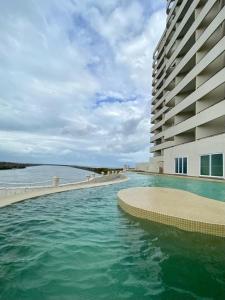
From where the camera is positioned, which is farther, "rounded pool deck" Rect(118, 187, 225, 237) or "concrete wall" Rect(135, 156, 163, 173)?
"concrete wall" Rect(135, 156, 163, 173)

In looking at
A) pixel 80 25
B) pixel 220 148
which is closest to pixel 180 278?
pixel 80 25

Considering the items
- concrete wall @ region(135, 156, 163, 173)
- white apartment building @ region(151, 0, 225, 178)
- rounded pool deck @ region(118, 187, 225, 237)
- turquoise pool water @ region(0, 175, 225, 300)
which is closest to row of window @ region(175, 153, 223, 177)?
white apartment building @ region(151, 0, 225, 178)

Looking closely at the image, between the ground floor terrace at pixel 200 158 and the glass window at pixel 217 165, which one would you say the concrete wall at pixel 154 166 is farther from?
the glass window at pixel 217 165

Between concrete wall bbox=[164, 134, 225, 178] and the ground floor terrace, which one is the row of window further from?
concrete wall bbox=[164, 134, 225, 178]

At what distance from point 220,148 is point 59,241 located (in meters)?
17.8

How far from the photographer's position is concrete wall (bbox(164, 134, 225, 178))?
2073 cm

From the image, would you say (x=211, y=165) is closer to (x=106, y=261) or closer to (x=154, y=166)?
(x=106, y=261)

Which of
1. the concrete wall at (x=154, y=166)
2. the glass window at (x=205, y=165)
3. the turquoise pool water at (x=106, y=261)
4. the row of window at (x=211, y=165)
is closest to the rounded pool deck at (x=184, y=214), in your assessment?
the turquoise pool water at (x=106, y=261)

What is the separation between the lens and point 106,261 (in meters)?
4.60

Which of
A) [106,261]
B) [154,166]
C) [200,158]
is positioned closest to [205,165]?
[200,158]

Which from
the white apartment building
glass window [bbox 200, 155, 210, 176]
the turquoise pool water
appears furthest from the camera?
glass window [bbox 200, 155, 210, 176]

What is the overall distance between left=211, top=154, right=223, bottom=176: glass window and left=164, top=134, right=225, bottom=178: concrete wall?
441mm

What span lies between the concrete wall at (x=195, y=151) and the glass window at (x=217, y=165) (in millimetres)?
441

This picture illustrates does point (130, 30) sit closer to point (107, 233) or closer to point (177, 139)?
point (107, 233)
